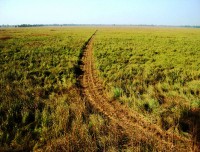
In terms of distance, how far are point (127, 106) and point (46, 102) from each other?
3.36m

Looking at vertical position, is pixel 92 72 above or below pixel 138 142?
above

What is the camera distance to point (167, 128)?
5.52 metres

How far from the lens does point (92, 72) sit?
1241 centimetres

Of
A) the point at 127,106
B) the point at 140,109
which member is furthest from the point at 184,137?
the point at 127,106

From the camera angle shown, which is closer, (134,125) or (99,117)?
(134,125)

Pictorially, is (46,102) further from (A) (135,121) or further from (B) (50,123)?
(A) (135,121)

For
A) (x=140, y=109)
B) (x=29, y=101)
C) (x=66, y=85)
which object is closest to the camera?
(x=140, y=109)

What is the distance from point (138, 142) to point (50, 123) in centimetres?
281

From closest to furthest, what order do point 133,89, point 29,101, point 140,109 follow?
point 140,109, point 29,101, point 133,89

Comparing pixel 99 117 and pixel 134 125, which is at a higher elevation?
pixel 99 117

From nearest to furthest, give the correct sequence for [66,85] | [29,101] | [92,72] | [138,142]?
[138,142] < [29,101] < [66,85] < [92,72]

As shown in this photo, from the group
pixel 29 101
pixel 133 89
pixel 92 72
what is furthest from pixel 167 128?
pixel 92 72

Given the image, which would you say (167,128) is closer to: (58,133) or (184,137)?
(184,137)

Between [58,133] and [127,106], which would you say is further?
[127,106]
